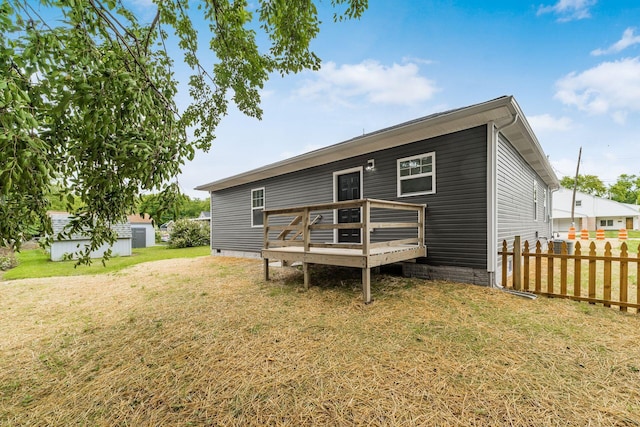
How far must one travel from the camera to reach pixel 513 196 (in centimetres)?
656

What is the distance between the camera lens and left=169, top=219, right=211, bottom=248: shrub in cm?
1797

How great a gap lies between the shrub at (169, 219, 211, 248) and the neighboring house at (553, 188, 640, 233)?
37.4 m

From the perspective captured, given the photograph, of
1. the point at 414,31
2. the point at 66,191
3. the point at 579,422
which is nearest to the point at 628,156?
the point at 414,31

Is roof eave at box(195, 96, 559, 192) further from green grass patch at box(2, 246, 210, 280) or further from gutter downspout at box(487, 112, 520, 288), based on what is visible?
green grass patch at box(2, 246, 210, 280)

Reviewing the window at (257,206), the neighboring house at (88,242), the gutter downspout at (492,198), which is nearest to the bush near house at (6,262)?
the neighboring house at (88,242)

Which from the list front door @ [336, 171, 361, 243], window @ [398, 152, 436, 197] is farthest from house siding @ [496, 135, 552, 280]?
front door @ [336, 171, 361, 243]

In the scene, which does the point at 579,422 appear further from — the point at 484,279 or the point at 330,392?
the point at 484,279

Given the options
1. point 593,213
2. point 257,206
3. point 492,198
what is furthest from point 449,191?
point 593,213

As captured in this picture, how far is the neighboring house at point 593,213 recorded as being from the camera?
99.2ft

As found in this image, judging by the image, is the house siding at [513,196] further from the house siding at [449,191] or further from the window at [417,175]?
the window at [417,175]

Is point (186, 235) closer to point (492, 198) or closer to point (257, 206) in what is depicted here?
point (257, 206)

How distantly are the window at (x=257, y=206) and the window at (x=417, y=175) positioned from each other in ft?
18.5

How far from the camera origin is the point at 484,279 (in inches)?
199

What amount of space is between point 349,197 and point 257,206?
14.3 ft
